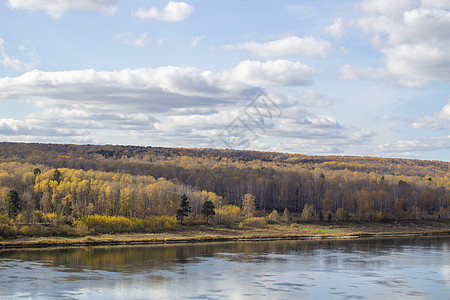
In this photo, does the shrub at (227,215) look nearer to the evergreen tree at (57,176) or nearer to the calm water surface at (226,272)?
the calm water surface at (226,272)

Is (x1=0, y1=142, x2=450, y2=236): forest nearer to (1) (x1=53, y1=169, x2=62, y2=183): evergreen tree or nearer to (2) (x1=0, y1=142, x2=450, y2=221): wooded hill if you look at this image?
(1) (x1=53, y1=169, x2=62, y2=183): evergreen tree

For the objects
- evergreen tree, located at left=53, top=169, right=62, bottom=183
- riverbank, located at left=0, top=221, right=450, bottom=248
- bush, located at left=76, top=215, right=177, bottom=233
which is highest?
evergreen tree, located at left=53, top=169, right=62, bottom=183

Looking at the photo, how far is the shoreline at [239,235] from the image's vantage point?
6631 cm

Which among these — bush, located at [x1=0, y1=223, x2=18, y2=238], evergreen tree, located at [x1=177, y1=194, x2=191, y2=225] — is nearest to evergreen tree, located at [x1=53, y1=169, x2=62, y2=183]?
evergreen tree, located at [x1=177, y1=194, x2=191, y2=225]

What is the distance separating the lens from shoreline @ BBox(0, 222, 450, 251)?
66312 mm

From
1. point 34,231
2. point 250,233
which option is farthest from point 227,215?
point 34,231

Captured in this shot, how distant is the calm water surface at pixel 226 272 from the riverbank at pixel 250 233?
5.20 meters

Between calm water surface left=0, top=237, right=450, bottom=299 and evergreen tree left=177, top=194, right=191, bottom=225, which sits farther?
evergreen tree left=177, top=194, right=191, bottom=225

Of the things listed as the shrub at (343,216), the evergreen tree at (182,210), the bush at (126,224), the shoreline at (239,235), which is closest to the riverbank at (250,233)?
the shoreline at (239,235)

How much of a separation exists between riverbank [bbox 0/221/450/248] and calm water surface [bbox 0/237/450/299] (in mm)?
5204

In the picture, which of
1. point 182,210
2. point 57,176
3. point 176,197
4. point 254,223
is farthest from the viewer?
point 57,176

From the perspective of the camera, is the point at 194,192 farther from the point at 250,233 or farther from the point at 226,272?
the point at 226,272

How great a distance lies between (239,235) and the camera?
3223 inches

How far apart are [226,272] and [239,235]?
121 feet
